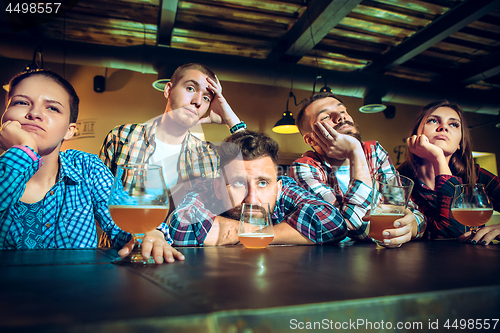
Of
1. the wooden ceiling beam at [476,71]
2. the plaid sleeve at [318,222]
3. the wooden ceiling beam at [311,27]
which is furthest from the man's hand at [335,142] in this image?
the wooden ceiling beam at [476,71]

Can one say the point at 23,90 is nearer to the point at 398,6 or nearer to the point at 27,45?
the point at 27,45

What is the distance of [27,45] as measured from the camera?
3.16 metres

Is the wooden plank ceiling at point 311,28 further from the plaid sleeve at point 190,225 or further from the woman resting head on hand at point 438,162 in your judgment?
the plaid sleeve at point 190,225

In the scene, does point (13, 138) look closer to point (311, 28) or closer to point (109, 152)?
point (109, 152)

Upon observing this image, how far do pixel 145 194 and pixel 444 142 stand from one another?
182 cm

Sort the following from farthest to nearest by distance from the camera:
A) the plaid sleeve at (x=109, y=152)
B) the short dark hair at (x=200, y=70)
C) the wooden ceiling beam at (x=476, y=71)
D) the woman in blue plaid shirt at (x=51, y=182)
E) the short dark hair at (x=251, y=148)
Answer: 1. the wooden ceiling beam at (x=476, y=71)
2. the short dark hair at (x=200, y=70)
3. the plaid sleeve at (x=109, y=152)
4. the short dark hair at (x=251, y=148)
5. the woman in blue plaid shirt at (x=51, y=182)

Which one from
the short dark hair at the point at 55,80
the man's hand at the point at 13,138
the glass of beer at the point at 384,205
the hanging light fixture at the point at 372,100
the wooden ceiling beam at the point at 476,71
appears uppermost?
the wooden ceiling beam at the point at 476,71

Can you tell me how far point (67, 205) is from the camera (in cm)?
107

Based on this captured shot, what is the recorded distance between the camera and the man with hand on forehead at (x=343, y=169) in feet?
3.81

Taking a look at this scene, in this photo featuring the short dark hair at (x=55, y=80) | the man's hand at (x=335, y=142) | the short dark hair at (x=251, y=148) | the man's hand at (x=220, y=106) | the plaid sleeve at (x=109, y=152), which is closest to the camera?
A: the short dark hair at (x=55, y=80)

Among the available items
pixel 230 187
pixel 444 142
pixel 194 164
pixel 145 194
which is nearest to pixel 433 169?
pixel 444 142

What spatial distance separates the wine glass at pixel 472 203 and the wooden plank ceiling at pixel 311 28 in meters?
2.46

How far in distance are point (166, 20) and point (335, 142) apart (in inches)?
103
